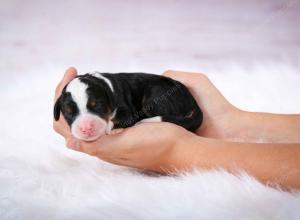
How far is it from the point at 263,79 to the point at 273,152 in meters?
0.98

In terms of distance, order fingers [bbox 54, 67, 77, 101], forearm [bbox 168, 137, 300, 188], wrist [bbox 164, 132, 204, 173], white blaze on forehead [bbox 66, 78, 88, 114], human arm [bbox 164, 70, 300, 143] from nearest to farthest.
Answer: forearm [bbox 168, 137, 300, 188] < wrist [bbox 164, 132, 204, 173] < white blaze on forehead [bbox 66, 78, 88, 114] < fingers [bbox 54, 67, 77, 101] < human arm [bbox 164, 70, 300, 143]

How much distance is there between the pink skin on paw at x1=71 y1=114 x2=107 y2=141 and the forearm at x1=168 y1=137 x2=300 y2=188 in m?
0.22

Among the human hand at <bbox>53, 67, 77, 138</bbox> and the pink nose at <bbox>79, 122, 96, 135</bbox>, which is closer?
the pink nose at <bbox>79, 122, 96, 135</bbox>

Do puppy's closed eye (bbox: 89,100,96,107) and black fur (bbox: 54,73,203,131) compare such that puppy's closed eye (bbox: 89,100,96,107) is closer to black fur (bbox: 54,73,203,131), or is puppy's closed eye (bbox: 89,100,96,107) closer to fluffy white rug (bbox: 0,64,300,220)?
black fur (bbox: 54,73,203,131)

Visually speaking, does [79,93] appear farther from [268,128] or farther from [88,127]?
[268,128]

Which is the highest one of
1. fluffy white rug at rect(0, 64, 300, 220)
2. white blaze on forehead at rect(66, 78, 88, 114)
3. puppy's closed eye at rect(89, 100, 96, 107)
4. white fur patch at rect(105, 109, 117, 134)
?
white blaze on forehead at rect(66, 78, 88, 114)

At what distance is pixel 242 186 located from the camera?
1199 millimetres

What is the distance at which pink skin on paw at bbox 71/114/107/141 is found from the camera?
144 cm

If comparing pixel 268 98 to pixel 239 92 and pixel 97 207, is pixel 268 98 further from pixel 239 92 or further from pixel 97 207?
pixel 97 207

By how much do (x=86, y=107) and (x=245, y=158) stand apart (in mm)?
491

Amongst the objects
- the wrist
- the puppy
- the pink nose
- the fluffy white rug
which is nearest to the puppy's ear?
the puppy

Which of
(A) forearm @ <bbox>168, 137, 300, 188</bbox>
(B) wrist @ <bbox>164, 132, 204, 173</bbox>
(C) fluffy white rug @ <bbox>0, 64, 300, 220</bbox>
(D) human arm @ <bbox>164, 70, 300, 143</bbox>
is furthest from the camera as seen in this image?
(D) human arm @ <bbox>164, 70, 300, 143</bbox>

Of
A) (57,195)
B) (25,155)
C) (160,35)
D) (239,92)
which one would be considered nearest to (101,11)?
(160,35)

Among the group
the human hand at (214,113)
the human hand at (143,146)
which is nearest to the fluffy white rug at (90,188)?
the human hand at (143,146)
